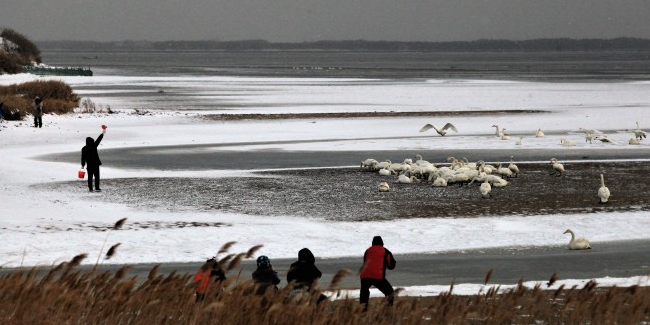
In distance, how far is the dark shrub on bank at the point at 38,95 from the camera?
1785 inches

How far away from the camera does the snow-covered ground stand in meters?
18.1

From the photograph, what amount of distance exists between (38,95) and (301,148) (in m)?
25.4

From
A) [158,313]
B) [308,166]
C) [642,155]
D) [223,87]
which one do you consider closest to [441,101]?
[223,87]

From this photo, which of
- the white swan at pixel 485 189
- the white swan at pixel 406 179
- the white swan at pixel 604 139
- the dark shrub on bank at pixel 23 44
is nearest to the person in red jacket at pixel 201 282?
the white swan at pixel 485 189

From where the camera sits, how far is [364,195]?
24.3 metres

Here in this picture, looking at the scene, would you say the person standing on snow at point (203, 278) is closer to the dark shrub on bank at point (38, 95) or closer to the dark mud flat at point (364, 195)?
the dark mud flat at point (364, 195)

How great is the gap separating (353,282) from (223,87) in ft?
245

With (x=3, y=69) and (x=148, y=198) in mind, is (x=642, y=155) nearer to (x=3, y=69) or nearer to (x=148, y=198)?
(x=148, y=198)

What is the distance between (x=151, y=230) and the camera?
19.2 metres

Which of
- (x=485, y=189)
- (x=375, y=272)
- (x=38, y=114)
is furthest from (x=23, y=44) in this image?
(x=375, y=272)

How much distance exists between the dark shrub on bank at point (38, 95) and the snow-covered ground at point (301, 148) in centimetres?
153

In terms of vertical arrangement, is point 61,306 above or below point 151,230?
above

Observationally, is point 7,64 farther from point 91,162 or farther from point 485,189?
point 485,189

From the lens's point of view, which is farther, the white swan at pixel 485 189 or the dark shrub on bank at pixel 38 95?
the dark shrub on bank at pixel 38 95
